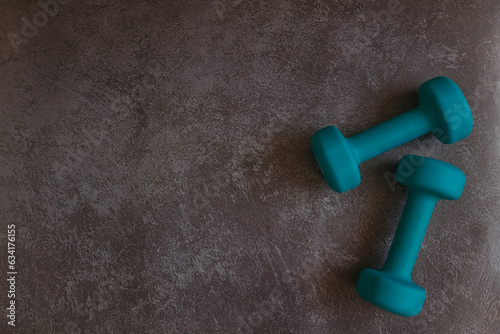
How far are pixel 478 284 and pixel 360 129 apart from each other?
89cm

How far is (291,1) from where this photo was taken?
154 cm

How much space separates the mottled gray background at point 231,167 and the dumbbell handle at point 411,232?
0.15m

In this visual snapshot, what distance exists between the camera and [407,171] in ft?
4.55

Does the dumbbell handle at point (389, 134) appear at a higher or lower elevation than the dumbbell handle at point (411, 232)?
higher

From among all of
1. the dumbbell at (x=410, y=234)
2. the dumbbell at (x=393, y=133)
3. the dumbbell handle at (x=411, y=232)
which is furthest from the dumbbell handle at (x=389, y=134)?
the dumbbell handle at (x=411, y=232)

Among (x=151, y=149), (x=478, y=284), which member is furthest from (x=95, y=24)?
(x=478, y=284)

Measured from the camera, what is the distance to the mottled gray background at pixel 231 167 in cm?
152

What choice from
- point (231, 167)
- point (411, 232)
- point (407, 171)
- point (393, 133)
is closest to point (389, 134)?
point (393, 133)

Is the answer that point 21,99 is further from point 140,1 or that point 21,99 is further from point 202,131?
point 202,131

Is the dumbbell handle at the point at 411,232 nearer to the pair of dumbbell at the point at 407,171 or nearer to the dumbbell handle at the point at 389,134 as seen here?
the pair of dumbbell at the point at 407,171

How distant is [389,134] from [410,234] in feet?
1.37

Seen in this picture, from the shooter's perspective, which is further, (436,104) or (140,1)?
(140,1)

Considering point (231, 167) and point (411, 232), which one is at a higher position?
point (231, 167)

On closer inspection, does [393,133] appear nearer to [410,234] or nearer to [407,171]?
[407,171]
